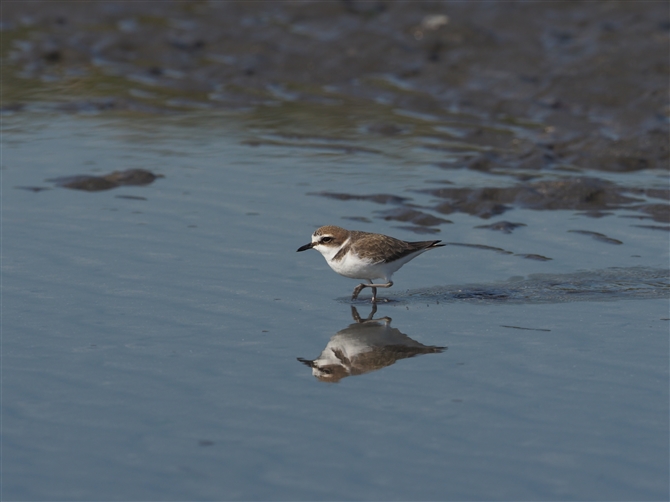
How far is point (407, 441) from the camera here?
7.38m

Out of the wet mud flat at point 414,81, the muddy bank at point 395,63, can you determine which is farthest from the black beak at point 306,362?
the muddy bank at point 395,63

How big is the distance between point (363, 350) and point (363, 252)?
4.94 feet

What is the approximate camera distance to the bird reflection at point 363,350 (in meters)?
8.85

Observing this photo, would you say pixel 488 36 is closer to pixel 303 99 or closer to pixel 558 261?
pixel 303 99

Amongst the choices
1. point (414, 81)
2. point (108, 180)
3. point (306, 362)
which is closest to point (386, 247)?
point (306, 362)

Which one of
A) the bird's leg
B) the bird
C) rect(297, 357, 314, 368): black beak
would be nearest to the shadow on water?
the bird's leg

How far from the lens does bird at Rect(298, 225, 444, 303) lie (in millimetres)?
10680

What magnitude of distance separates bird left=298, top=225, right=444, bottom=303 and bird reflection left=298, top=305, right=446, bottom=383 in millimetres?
668

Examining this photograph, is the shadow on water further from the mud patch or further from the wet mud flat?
the mud patch

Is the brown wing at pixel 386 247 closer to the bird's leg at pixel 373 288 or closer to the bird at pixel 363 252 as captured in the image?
the bird at pixel 363 252

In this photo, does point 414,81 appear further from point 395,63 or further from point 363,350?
point 363,350

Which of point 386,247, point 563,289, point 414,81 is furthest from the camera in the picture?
point 414,81

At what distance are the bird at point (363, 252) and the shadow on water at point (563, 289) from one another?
422 mm

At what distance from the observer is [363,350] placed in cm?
946
